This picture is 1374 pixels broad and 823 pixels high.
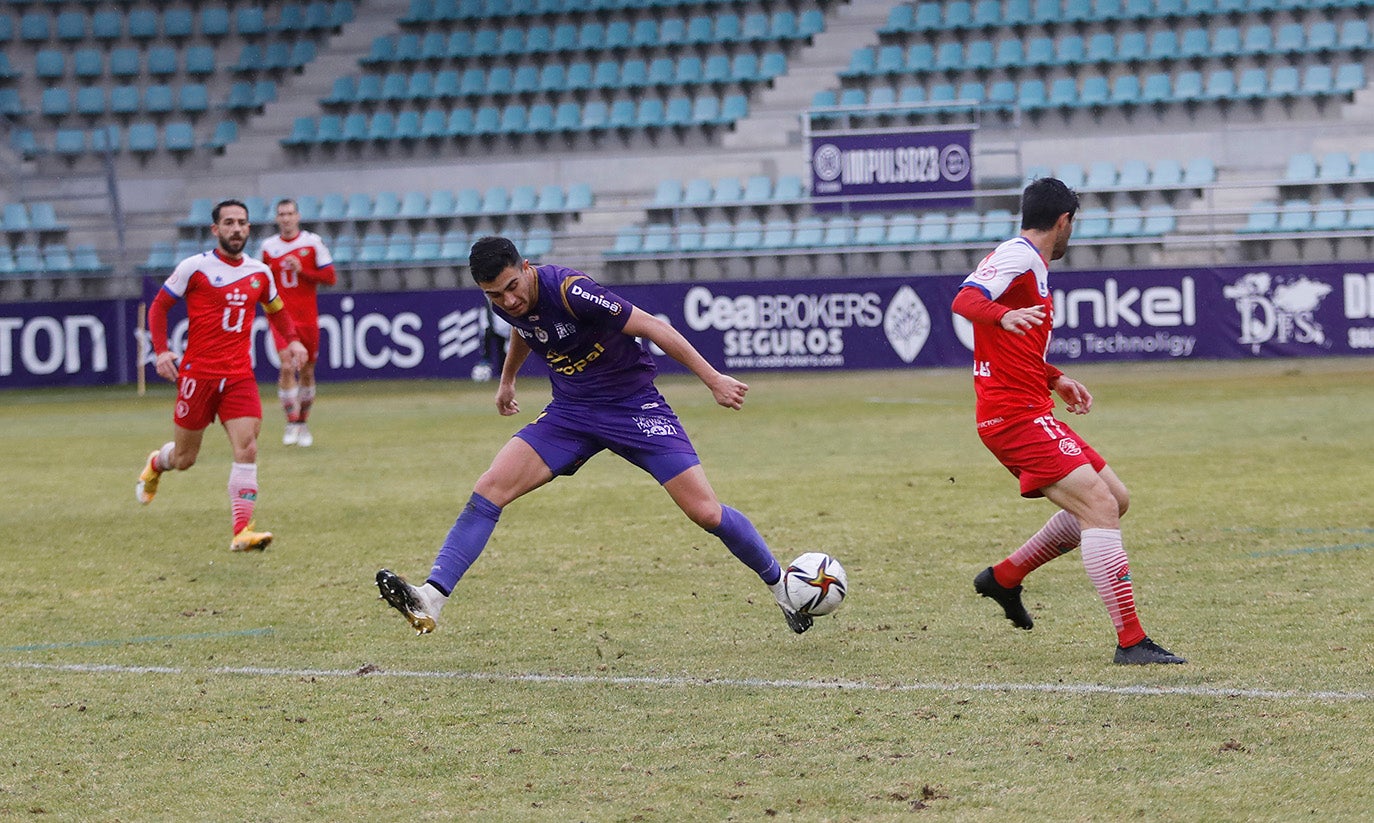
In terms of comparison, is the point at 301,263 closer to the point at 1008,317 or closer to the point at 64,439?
the point at 64,439

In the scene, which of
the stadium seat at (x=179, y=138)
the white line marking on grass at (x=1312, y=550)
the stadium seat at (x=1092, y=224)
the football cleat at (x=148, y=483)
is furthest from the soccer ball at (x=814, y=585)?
the stadium seat at (x=179, y=138)

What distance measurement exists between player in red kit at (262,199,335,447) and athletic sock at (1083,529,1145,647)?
35.0ft

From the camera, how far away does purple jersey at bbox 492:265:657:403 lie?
21.1 ft

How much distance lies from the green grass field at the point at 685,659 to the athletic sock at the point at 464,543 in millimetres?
378

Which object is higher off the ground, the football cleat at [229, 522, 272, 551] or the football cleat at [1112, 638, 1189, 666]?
the football cleat at [1112, 638, 1189, 666]

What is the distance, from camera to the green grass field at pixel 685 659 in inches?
184

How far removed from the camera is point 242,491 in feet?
31.9

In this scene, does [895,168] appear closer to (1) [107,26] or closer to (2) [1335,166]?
(2) [1335,166]

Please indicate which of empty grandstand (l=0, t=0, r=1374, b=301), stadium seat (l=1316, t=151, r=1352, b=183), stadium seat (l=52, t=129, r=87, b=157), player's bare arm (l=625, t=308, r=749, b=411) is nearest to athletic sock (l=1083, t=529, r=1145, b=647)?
player's bare arm (l=625, t=308, r=749, b=411)

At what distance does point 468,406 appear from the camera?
68.4 ft

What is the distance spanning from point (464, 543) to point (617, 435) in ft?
2.53

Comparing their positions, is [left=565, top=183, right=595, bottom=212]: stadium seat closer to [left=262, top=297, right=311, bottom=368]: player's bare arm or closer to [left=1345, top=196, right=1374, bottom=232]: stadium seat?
[left=1345, top=196, right=1374, bottom=232]: stadium seat

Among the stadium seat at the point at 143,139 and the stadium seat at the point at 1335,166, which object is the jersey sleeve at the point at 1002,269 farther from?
the stadium seat at the point at 143,139

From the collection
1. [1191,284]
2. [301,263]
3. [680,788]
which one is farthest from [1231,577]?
[1191,284]
